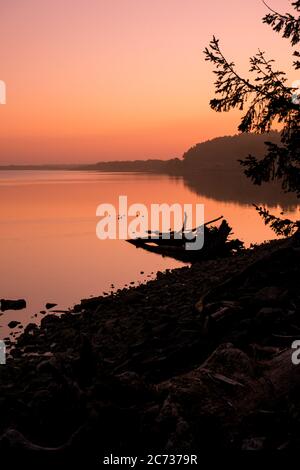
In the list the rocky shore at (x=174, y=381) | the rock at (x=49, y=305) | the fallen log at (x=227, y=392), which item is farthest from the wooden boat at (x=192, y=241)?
the fallen log at (x=227, y=392)

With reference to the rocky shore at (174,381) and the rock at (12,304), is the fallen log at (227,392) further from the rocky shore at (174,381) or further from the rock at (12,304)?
the rock at (12,304)

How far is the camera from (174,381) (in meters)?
6.32

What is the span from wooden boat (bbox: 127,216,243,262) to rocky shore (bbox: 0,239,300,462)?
499 inches

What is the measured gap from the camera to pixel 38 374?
31.0 ft

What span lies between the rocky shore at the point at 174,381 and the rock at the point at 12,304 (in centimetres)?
433

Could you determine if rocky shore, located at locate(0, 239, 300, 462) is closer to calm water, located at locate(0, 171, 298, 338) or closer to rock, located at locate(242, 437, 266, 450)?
rock, located at locate(242, 437, 266, 450)

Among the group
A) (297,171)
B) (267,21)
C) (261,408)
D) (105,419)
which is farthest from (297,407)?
(267,21)

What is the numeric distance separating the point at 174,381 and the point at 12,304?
38.8 feet

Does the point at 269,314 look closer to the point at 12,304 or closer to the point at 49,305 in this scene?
the point at 49,305

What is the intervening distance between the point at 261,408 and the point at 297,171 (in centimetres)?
779

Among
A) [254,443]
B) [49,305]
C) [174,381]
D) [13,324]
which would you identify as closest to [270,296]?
[174,381]

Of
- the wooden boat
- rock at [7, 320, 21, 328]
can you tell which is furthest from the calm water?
the wooden boat
